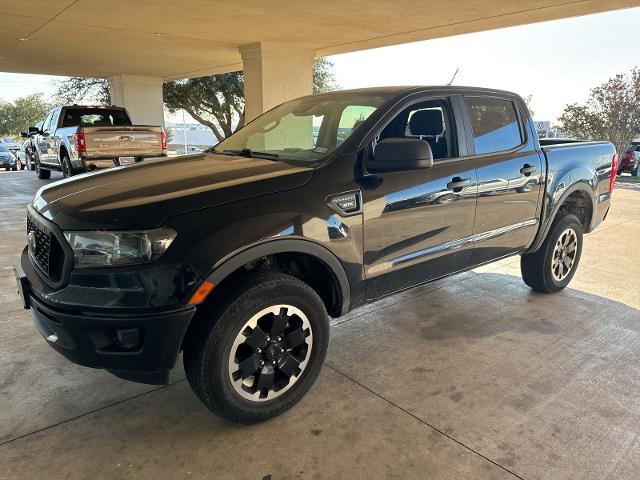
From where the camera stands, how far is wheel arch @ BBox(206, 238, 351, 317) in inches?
91.0

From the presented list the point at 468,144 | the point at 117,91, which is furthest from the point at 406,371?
the point at 117,91

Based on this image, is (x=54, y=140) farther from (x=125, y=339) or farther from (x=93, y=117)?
(x=125, y=339)

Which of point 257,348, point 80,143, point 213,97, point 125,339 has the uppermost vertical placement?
point 213,97

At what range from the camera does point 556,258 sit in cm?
450

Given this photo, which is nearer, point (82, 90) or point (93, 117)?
point (93, 117)

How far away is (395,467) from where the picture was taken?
7.39ft

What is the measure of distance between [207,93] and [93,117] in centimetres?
937

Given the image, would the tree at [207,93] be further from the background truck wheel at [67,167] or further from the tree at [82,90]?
the background truck wheel at [67,167]

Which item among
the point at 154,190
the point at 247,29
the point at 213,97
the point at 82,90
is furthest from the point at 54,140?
the point at 82,90

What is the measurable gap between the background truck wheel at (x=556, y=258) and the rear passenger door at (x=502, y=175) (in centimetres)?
36

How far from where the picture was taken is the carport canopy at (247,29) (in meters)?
7.93

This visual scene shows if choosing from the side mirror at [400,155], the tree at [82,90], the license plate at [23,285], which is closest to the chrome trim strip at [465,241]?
the side mirror at [400,155]

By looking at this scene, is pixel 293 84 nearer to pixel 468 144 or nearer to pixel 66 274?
pixel 468 144

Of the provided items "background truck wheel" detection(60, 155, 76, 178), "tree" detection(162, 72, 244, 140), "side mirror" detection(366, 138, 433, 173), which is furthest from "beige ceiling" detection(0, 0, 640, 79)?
"tree" detection(162, 72, 244, 140)
